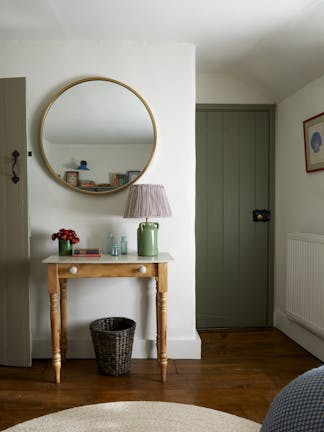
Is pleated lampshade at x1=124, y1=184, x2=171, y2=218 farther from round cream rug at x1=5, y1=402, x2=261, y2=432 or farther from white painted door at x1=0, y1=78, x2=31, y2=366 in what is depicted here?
round cream rug at x1=5, y1=402, x2=261, y2=432

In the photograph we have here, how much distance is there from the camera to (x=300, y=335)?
3.05 m

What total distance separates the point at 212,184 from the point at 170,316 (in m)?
1.29

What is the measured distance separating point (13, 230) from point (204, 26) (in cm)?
184

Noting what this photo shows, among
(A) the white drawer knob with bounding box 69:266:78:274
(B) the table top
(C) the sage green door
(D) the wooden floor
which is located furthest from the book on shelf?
(C) the sage green door

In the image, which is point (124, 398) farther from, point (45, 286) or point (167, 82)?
point (167, 82)

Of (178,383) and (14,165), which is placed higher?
(14,165)

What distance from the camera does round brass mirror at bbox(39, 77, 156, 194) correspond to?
8.85ft

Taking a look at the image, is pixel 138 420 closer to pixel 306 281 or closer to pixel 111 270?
pixel 111 270

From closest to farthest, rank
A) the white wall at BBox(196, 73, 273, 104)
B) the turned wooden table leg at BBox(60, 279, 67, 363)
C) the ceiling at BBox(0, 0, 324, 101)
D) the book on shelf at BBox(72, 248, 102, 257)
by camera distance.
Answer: the ceiling at BBox(0, 0, 324, 101)
the book on shelf at BBox(72, 248, 102, 257)
the turned wooden table leg at BBox(60, 279, 67, 363)
the white wall at BBox(196, 73, 273, 104)

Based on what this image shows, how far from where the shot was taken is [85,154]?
8.87 ft

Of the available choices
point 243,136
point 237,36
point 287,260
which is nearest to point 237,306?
point 287,260

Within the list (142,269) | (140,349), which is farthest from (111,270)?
(140,349)

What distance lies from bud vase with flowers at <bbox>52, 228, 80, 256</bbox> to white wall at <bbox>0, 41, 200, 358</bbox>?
0.21 meters

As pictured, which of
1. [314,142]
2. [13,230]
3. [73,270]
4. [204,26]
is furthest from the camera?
[314,142]
